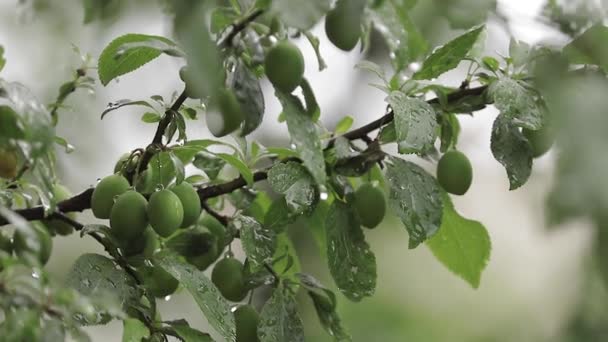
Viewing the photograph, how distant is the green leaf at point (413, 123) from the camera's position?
24.3 inches

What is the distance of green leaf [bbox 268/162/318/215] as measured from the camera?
648 millimetres


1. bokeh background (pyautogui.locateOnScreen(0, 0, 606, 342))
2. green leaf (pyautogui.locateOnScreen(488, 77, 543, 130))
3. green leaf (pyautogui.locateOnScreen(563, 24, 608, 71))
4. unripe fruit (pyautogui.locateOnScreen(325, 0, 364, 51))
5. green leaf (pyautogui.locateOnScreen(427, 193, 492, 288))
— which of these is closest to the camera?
green leaf (pyautogui.locateOnScreen(563, 24, 608, 71))

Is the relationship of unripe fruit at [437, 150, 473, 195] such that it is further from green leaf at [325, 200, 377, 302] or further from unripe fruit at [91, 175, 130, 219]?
unripe fruit at [91, 175, 130, 219]

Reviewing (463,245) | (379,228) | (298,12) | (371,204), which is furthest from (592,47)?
(379,228)

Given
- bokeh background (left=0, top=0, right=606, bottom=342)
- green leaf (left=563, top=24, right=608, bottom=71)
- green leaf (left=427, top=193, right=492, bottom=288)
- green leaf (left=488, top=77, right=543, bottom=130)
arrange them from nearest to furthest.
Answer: green leaf (left=563, top=24, right=608, bottom=71)
green leaf (left=488, top=77, right=543, bottom=130)
green leaf (left=427, top=193, right=492, bottom=288)
bokeh background (left=0, top=0, right=606, bottom=342)

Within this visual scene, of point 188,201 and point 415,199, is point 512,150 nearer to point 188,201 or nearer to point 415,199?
point 415,199

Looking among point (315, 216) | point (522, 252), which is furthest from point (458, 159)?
point (522, 252)

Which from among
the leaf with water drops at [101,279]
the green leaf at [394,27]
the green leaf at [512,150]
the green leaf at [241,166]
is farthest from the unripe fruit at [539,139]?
the leaf with water drops at [101,279]

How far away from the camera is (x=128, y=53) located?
65cm

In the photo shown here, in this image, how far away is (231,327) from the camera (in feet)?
1.99

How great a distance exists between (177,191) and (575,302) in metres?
0.30

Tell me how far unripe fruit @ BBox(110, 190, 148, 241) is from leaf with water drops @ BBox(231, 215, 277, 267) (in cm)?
8

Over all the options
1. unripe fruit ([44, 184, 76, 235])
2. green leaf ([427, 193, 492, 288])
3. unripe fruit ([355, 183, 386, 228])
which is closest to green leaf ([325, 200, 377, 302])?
unripe fruit ([355, 183, 386, 228])

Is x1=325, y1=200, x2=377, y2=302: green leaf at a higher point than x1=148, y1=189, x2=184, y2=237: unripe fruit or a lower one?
lower
